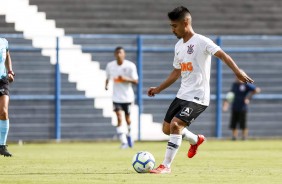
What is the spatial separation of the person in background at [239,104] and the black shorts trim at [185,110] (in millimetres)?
12862

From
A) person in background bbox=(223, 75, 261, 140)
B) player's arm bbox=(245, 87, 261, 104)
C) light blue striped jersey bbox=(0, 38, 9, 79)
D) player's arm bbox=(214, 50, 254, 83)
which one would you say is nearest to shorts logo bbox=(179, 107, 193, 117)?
player's arm bbox=(214, 50, 254, 83)

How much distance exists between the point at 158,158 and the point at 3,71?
322 cm

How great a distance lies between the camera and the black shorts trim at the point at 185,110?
12891 millimetres

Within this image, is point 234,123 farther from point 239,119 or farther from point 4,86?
point 4,86

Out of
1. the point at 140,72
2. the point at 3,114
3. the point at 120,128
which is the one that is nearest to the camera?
the point at 3,114

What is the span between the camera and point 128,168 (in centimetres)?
1412

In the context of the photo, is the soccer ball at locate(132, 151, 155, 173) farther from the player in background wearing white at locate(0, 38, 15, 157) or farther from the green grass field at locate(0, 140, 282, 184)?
the player in background wearing white at locate(0, 38, 15, 157)

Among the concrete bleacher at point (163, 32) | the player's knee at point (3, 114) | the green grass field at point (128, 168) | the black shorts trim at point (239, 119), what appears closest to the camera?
the green grass field at point (128, 168)

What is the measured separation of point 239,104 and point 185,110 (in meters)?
13.2

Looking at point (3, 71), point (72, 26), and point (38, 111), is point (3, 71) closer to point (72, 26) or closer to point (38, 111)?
point (38, 111)

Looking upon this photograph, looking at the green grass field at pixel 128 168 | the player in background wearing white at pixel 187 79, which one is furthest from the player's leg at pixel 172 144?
the green grass field at pixel 128 168

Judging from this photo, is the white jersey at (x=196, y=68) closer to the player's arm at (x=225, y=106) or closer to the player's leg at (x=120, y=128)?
the player's leg at (x=120, y=128)

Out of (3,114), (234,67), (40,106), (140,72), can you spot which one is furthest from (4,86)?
(140,72)

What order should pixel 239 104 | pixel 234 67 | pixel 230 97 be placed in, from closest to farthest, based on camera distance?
pixel 234 67 < pixel 239 104 < pixel 230 97
